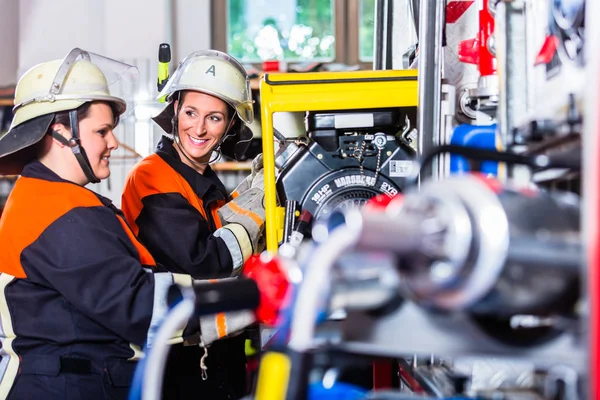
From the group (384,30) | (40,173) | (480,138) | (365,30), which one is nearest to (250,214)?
(40,173)

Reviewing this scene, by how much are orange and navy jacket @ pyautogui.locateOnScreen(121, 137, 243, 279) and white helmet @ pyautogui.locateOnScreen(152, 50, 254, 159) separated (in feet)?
0.85

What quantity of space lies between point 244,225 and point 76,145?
65 cm

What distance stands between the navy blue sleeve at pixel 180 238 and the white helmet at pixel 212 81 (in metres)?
0.41

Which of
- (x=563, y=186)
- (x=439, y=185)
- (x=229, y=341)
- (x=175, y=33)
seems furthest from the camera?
(x=175, y=33)

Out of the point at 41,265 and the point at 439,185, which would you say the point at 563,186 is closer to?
the point at 439,185

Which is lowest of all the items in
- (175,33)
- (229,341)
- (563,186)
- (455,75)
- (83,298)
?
(229,341)

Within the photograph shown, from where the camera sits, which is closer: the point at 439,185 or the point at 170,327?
the point at 439,185

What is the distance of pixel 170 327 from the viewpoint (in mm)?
907

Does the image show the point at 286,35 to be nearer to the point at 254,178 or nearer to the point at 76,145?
the point at 254,178

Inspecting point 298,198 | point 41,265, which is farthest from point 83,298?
point 298,198

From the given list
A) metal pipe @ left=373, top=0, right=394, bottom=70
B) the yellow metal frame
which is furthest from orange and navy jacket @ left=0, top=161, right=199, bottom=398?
metal pipe @ left=373, top=0, right=394, bottom=70

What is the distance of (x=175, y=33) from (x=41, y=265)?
14.0 feet

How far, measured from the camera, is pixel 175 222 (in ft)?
7.79

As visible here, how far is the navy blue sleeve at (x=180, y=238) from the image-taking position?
7.73 feet
